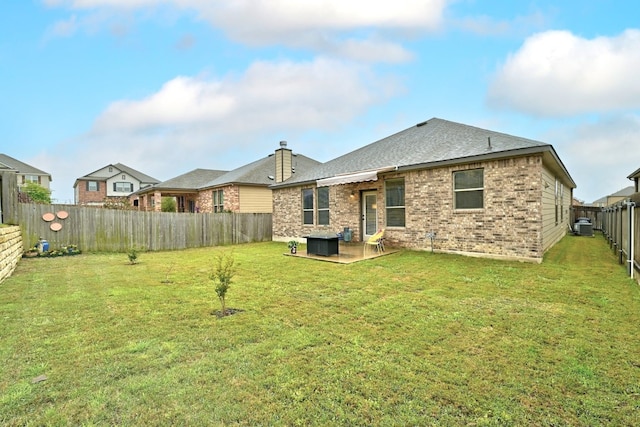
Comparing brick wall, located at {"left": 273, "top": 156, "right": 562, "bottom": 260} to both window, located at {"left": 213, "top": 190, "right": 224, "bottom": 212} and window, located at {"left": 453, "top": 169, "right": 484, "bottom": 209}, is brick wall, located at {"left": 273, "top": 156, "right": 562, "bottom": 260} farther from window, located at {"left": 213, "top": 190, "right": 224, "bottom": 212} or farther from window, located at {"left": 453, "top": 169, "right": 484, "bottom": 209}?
window, located at {"left": 213, "top": 190, "right": 224, "bottom": 212}

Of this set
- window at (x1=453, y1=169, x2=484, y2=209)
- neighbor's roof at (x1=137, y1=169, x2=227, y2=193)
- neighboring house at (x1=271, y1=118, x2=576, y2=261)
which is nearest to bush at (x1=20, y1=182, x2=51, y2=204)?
neighbor's roof at (x1=137, y1=169, x2=227, y2=193)

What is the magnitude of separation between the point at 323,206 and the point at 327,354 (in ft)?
39.0

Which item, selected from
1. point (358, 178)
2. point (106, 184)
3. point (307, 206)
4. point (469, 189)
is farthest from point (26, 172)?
point (469, 189)

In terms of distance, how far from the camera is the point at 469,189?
33.1 ft

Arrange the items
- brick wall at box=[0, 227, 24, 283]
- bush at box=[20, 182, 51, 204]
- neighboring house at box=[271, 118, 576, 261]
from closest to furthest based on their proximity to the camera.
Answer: brick wall at box=[0, 227, 24, 283] < neighboring house at box=[271, 118, 576, 261] < bush at box=[20, 182, 51, 204]

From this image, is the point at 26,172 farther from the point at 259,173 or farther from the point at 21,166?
the point at 259,173

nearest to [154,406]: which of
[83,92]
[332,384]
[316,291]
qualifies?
[332,384]

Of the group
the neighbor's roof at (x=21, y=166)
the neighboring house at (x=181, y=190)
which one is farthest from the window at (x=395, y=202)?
the neighbor's roof at (x=21, y=166)

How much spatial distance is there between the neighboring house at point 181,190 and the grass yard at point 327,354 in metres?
18.0

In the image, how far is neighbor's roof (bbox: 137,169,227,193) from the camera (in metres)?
24.0

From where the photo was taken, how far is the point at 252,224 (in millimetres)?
18469

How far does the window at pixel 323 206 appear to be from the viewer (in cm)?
1502

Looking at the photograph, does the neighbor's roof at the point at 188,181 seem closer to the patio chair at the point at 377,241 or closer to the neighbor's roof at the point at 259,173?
the neighbor's roof at the point at 259,173

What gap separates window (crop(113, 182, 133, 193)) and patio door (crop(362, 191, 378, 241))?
45.2 m
